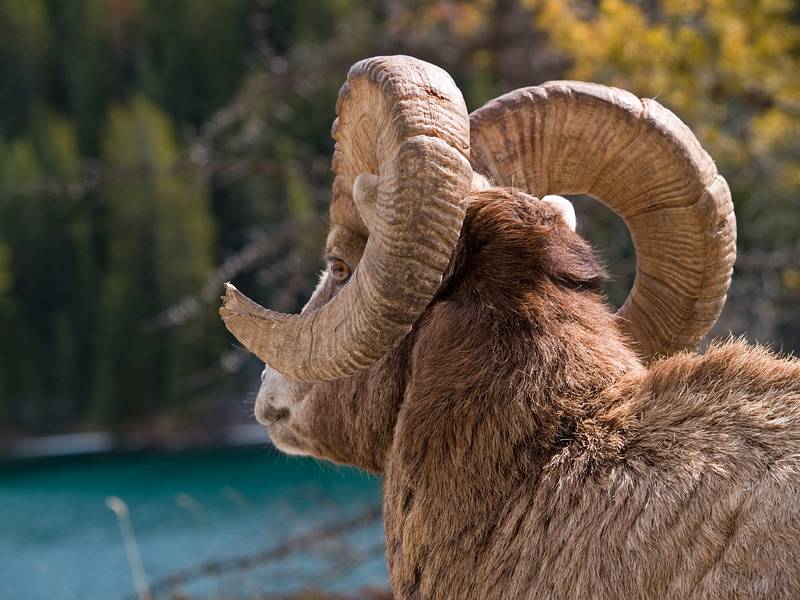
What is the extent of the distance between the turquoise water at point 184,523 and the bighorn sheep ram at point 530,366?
1311 millimetres

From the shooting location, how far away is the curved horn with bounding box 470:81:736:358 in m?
3.85

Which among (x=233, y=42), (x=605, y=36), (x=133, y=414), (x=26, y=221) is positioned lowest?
(x=133, y=414)

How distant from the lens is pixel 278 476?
85.8 ft

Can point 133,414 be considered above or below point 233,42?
below

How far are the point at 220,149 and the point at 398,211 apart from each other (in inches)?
474

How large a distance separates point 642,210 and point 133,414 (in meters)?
30.4

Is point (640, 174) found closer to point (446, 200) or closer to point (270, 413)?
point (446, 200)

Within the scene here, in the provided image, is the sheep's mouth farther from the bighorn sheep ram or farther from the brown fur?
the brown fur

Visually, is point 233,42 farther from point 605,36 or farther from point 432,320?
point 432,320

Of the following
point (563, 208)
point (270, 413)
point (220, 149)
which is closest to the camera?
point (563, 208)

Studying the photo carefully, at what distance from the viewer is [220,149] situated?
14734 mm

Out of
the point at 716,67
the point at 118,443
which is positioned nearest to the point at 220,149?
the point at 716,67

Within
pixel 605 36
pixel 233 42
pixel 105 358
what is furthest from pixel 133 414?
pixel 605 36

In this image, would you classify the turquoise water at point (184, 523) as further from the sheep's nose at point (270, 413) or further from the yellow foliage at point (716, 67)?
the yellow foliage at point (716, 67)
